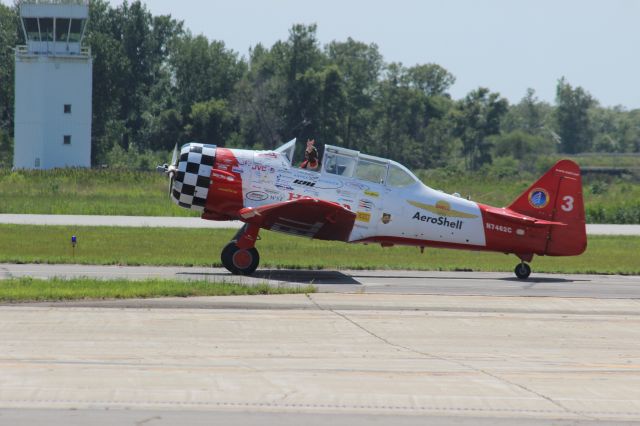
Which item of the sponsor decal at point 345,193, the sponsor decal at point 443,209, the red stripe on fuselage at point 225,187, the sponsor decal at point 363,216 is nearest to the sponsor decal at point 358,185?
the sponsor decal at point 345,193

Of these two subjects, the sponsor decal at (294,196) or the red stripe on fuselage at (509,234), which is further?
the red stripe on fuselage at (509,234)

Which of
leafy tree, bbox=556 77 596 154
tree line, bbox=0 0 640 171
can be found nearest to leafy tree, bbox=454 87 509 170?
tree line, bbox=0 0 640 171

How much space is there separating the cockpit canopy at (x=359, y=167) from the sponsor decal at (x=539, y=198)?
2.73m

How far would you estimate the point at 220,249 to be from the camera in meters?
27.6

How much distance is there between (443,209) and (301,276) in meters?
3.35

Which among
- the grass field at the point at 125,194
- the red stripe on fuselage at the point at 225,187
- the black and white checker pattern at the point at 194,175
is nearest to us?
the black and white checker pattern at the point at 194,175

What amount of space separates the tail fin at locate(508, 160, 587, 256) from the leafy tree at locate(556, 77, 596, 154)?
4582 inches

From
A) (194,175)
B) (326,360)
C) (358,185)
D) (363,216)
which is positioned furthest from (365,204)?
(326,360)

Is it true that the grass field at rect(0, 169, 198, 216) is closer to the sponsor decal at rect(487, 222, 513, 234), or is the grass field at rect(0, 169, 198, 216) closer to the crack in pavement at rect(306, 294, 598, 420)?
the sponsor decal at rect(487, 222, 513, 234)

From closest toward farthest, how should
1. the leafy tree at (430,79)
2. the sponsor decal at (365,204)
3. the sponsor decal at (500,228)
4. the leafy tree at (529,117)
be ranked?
the sponsor decal at (365,204) < the sponsor decal at (500,228) < the leafy tree at (430,79) < the leafy tree at (529,117)

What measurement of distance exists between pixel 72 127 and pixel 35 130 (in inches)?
90.1

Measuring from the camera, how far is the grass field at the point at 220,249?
958 inches

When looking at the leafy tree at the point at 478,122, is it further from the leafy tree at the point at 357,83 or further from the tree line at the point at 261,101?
the leafy tree at the point at 357,83

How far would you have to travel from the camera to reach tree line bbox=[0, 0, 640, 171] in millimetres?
83938
